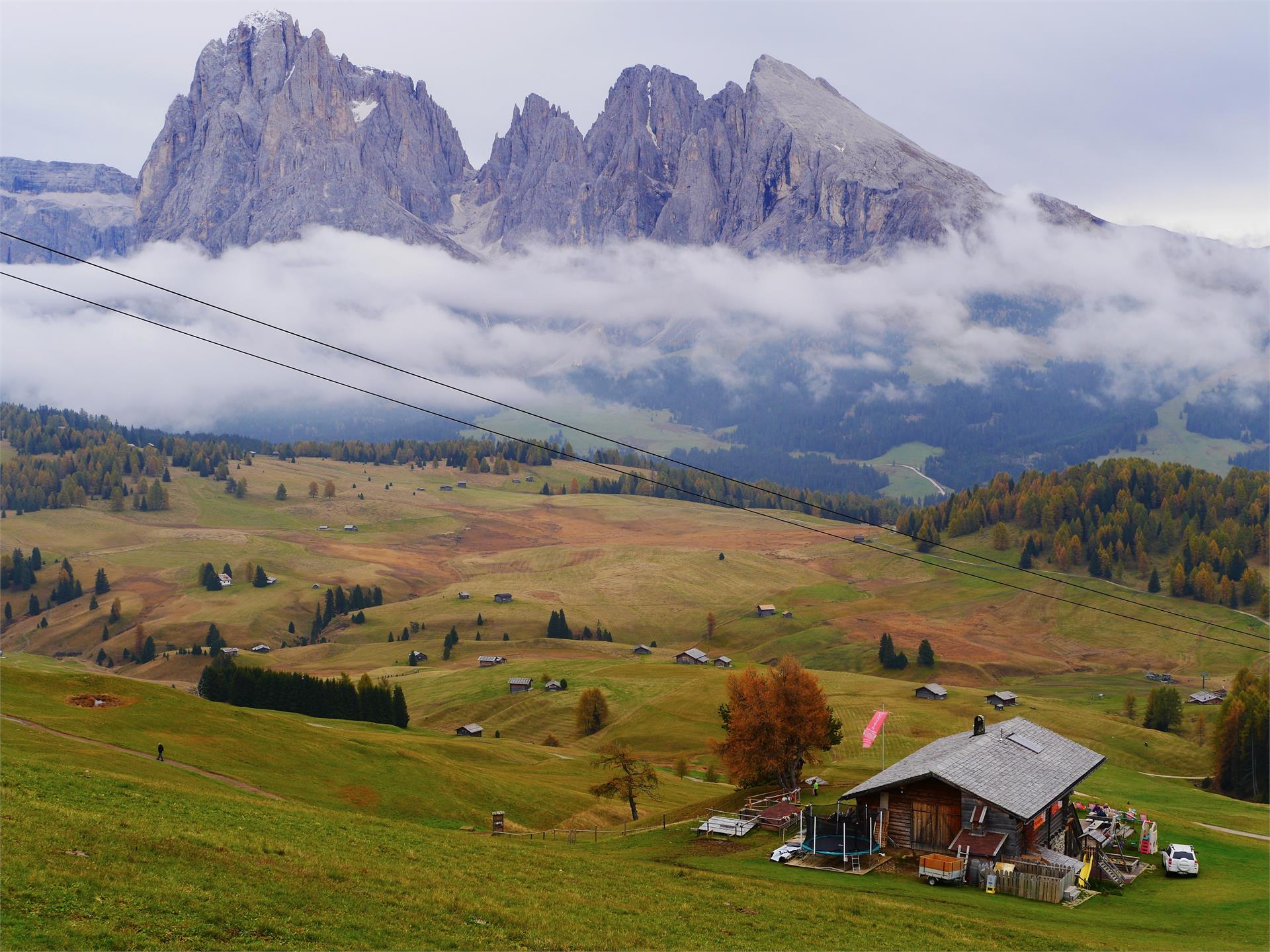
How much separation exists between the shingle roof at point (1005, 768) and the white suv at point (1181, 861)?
5.22 metres

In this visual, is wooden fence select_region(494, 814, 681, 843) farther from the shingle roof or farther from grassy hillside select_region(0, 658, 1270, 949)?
the shingle roof

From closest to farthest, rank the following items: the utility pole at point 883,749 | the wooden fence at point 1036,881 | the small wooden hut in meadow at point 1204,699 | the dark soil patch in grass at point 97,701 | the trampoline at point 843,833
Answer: the wooden fence at point 1036,881 < the trampoline at point 843,833 < the utility pole at point 883,749 < the dark soil patch in grass at point 97,701 < the small wooden hut in meadow at point 1204,699

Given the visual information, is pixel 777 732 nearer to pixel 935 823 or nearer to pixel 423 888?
pixel 935 823

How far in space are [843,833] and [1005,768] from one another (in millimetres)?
9206

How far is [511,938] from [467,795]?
47.4 metres

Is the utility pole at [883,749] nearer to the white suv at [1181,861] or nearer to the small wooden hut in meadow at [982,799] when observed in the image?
→ the small wooden hut in meadow at [982,799]

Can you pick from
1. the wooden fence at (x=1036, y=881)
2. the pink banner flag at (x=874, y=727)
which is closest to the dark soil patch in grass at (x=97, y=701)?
the pink banner flag at (x=874, y=727)

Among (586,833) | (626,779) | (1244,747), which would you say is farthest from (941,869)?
(1244,747)

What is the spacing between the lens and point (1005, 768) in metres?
49.9

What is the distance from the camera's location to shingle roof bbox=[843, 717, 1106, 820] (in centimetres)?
4634

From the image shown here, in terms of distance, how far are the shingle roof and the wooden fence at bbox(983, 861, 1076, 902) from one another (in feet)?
7.30

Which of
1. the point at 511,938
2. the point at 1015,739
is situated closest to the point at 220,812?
the point at 511,938

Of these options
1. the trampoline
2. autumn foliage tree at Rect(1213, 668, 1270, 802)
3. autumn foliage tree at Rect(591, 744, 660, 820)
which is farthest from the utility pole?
autumn foliage tree at Rect(1213, 668, 1270, 802)

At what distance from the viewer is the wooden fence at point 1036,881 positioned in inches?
1694
